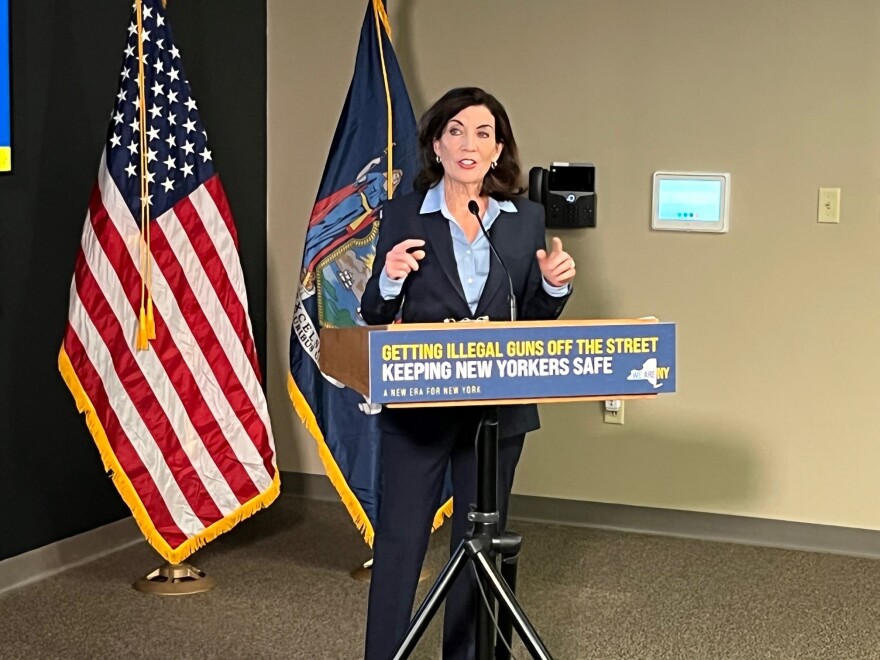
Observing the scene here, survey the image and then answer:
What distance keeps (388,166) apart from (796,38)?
152cm

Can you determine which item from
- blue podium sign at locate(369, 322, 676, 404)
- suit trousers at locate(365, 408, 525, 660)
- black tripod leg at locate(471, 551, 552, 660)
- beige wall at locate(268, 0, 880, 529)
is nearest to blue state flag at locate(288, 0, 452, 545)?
beige wall at locate(268, 0, 880, 529)

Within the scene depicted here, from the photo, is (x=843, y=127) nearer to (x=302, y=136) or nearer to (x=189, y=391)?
(x=302, y=136)

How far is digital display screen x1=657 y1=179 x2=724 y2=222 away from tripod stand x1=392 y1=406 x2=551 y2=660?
2.43m

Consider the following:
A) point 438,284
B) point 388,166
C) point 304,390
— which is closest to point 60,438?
point 304,390

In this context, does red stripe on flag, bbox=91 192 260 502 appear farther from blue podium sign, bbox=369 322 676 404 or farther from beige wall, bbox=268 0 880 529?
blue podium sign, bbox=369 322 676 404

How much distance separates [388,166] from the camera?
4035 millimetres

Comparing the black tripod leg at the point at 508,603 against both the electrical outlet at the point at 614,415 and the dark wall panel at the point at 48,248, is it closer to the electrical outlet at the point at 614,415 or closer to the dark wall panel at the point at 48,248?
the dark wall panel at the point at 48,248

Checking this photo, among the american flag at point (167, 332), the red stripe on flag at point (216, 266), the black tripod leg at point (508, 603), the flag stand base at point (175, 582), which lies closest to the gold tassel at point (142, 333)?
the american flag at point (167, 332)

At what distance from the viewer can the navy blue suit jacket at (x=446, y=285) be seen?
2.46 metres

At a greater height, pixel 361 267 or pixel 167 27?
pixel 167 27

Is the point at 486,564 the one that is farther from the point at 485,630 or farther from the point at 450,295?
the point at 450,295

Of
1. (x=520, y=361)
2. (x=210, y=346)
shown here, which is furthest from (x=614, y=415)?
(x=520, y=361)

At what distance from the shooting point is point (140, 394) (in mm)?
3758

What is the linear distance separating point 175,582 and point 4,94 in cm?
158
